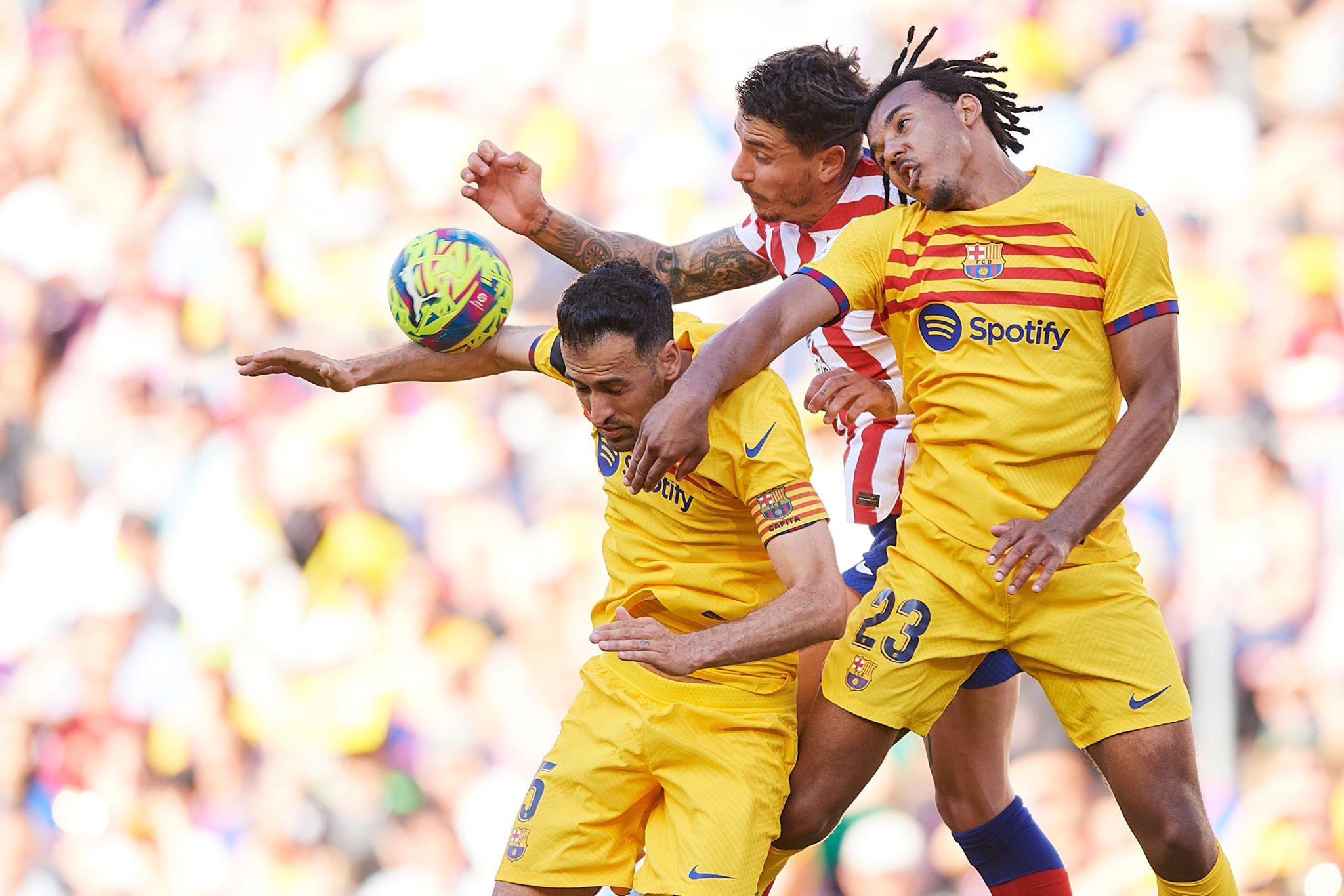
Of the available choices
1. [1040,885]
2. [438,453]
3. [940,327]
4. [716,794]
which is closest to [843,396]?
[940,327]

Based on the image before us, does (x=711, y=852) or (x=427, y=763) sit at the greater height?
(x=711, y=852)

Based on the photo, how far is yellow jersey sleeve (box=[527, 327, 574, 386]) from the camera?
2.28 m

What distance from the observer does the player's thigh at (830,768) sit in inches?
83.1

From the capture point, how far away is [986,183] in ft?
6.90

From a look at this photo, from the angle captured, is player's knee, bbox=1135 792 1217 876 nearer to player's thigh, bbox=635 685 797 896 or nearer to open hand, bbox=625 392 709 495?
player's thigh, bbox=635 685 797 896

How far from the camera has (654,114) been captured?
11.9ft

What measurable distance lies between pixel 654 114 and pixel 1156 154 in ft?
4.19

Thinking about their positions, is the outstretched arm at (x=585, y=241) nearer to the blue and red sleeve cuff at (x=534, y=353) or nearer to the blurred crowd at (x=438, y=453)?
the blue and red sleeve cuff at (x=534, y=353)

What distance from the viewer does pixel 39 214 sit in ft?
12.2

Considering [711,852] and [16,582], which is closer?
[711,852]

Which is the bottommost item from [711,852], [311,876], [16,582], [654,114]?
[311,876]

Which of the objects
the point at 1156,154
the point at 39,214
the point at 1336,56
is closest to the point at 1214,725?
the point at 1156,154

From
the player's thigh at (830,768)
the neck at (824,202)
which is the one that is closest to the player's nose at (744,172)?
the neck at (824,202)

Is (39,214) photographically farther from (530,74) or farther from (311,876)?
(311,876)
